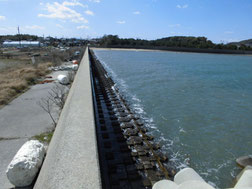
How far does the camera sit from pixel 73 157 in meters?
3.61

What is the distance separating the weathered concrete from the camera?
298 cm

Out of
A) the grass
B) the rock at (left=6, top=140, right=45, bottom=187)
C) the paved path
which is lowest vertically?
the paved path

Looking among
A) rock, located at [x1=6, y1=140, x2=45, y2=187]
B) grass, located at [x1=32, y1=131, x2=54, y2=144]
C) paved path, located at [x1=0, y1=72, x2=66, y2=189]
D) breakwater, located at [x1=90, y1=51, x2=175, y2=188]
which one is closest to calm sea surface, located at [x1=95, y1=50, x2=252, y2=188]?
breakwater, located at [x1=90, y1=51, x2=175, y2=188]

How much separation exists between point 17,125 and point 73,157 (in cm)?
508

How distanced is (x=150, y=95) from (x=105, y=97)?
14.9ft

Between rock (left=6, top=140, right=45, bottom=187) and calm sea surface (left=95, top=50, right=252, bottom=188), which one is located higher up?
rock (left=6, top=140, right=45, bottom=187)

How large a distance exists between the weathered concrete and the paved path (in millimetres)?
1545

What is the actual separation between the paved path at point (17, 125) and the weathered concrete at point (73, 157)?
5.07ft

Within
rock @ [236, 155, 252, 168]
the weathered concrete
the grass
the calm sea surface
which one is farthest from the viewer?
the calm sea surface

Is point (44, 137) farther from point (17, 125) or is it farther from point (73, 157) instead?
point (73, 157)

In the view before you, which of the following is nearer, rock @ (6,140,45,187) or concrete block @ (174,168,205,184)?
concrete block @ (174,168,205,184)

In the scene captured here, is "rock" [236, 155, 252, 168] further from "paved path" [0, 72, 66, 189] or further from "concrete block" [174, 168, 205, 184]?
"paved path" [0, 72, 66, 189]

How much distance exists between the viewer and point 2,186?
4207 mm

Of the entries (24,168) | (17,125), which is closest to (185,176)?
(24,168)
